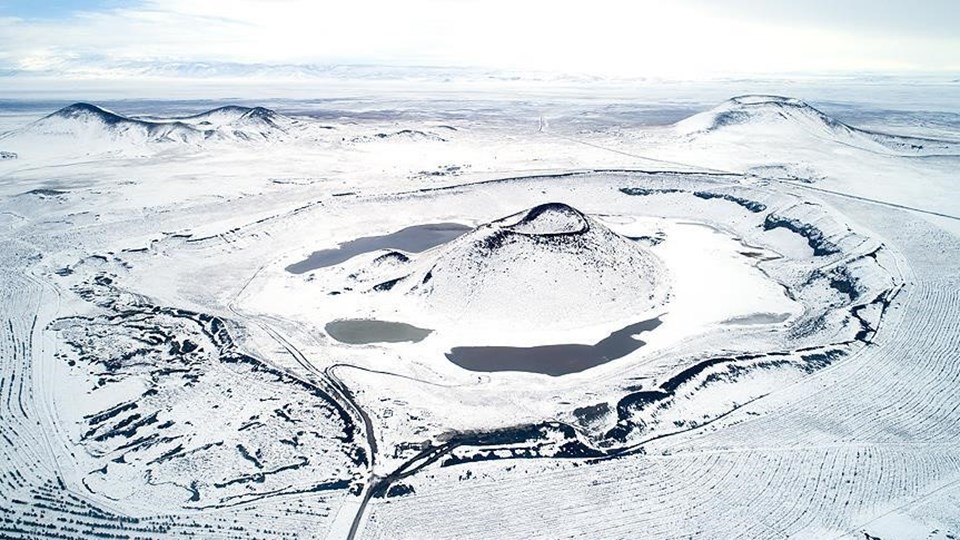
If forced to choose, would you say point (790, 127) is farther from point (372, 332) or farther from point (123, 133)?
point (123, 133)

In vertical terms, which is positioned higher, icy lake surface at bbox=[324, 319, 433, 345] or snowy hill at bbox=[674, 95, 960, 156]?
snowy hill at bbox=[674, 95, 960, 156]

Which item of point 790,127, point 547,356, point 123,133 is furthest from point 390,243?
point 790,127

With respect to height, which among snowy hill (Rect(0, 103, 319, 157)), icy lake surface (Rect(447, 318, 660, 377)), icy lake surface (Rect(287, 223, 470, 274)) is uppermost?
snowy hill (Rect(0, 103, 319, 157))

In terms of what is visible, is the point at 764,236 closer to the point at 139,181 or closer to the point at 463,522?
the point at 463,522

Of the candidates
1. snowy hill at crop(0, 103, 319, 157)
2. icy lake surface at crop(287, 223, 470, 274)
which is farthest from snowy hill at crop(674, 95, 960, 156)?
snowy hill at crop(0, 103, 319, 157)

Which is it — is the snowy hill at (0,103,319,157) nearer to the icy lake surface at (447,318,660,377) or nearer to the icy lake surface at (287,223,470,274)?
the icy lake surface at (287,223,470,274)

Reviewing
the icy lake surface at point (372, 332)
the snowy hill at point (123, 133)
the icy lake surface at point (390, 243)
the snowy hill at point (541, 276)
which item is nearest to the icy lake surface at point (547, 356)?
the snowy hill at point (541, 276)

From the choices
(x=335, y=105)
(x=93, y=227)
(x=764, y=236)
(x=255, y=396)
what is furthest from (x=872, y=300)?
(x=335, y=105)
